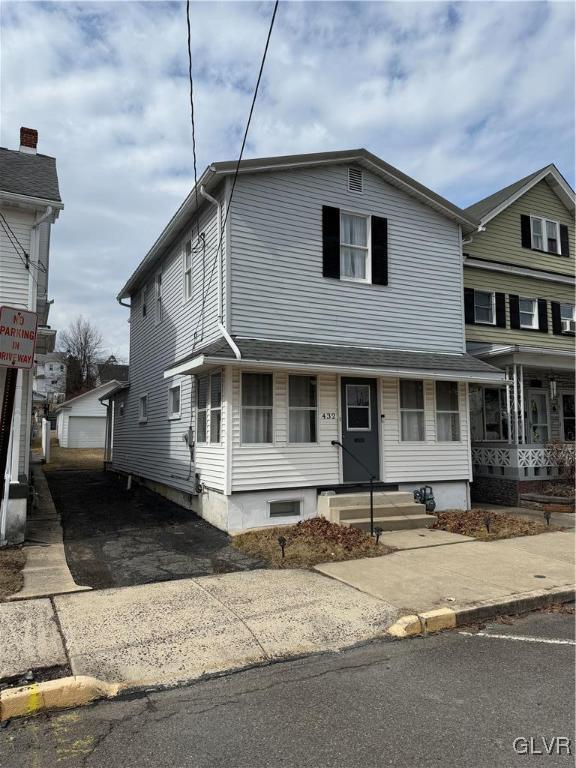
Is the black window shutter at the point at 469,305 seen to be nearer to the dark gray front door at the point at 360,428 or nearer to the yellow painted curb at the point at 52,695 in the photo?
the dark gray front door at the point at 360,428

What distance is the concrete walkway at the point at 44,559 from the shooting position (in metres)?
6.18

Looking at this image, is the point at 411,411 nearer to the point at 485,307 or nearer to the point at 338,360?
the point at 338,360

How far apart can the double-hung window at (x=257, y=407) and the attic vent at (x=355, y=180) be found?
4.79m

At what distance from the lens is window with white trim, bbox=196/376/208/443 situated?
436 inches

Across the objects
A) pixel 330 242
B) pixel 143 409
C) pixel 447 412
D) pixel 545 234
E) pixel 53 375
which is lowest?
pixel 447 412

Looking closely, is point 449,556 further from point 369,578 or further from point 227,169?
point 227,169

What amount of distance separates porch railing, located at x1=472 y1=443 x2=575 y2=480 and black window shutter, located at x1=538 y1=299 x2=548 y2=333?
4.02 m

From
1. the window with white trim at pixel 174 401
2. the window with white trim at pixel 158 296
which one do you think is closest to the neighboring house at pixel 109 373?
the window with white trim at pixel 158 296

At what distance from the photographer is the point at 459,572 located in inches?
284

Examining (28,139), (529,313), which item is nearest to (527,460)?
(529,313)

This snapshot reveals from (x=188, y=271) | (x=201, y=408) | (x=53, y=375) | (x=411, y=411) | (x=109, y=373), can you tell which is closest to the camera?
(x=201, y=408)

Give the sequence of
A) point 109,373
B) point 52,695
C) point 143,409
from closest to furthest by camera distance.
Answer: point 52,695 < point 143,409 < point 109,373

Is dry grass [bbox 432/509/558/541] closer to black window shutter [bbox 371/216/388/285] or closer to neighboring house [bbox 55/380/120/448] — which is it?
black window shutter [bbox 371/216/388/285]

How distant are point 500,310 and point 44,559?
13.2m
